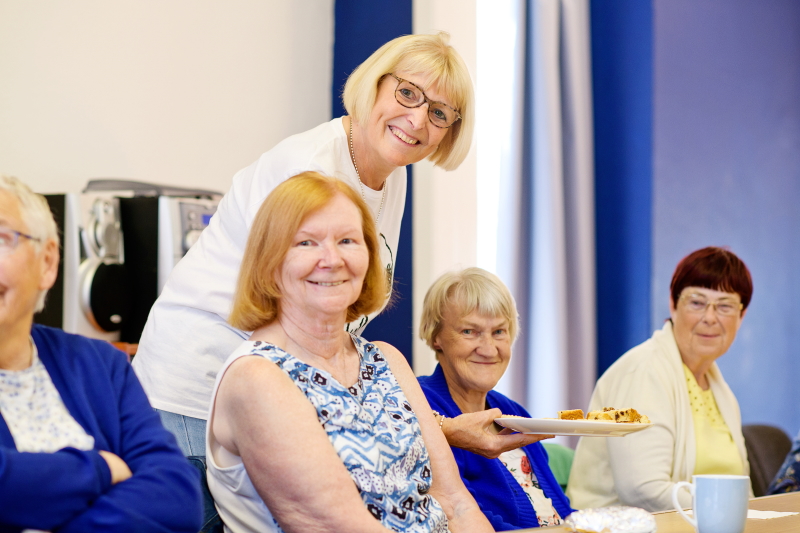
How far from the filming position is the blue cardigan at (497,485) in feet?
5.67

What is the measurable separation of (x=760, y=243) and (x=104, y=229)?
8.85 ft

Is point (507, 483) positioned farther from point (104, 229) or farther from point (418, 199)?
point (418, 199)

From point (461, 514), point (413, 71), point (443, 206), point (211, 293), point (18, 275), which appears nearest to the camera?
point (18, 275)

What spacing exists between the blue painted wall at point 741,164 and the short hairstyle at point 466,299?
1.38 m

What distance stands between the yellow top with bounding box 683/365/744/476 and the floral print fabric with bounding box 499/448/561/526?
0.66 metres

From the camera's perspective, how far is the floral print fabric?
182 cm

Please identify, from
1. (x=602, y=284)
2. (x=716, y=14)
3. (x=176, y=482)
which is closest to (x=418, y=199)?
(x=602, y=284)

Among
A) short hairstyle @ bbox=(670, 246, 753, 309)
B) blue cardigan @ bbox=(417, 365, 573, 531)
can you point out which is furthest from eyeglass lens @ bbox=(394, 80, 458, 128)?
short hairstyle @ bbox=(670, 246, 753, 309)

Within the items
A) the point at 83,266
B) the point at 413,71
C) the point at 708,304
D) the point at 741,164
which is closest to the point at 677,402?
the point at 708,304

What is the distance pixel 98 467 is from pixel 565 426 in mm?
857

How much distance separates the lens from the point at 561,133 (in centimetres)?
336

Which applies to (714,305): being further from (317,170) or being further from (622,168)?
(317,170)

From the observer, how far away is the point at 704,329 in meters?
2.44

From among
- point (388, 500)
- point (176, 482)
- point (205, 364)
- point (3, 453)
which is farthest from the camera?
point (205, 364)
